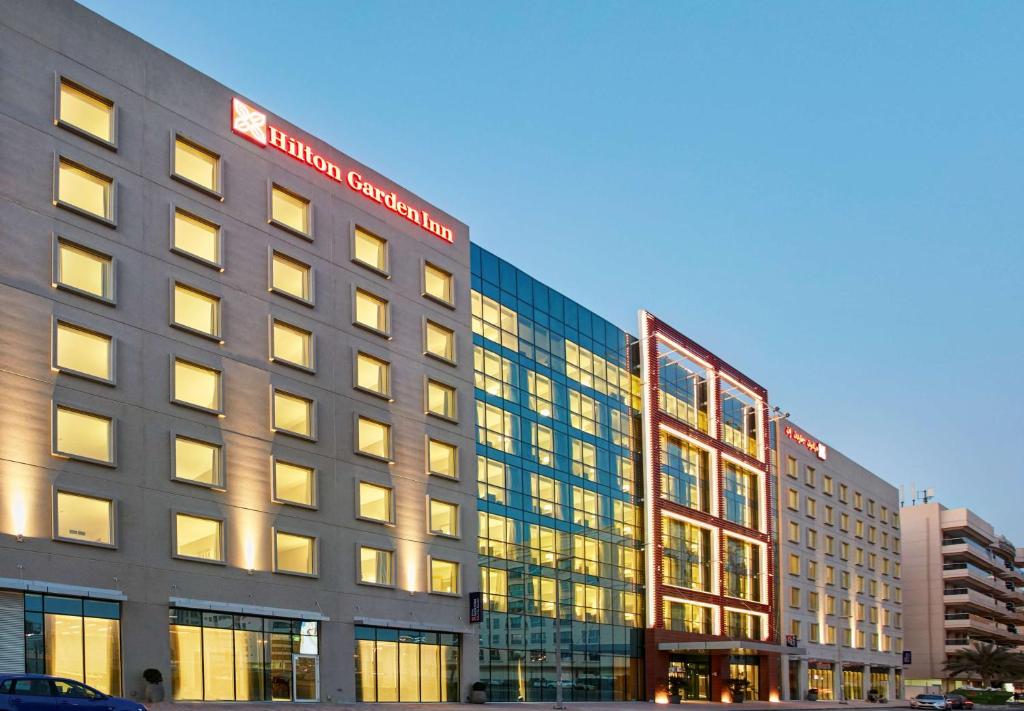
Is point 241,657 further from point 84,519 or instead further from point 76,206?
point 76,206

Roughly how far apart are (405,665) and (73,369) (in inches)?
863

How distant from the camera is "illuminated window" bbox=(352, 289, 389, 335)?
54.8 meters

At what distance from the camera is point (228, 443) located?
46062mm

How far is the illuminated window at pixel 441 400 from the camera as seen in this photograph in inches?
2293

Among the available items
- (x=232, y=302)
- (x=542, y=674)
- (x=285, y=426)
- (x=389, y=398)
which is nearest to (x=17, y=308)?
(x=232, y=302)

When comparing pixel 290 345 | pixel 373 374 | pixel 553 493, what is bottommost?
pixel 553 493

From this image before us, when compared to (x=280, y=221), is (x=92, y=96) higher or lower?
higher

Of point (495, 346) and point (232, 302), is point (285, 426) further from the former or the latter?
point (495, 346)

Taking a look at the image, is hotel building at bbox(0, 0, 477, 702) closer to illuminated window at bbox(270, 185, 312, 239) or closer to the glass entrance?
illuminated window at bbox(270, 185, 312, 239)

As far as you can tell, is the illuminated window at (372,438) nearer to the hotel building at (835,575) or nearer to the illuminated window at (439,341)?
the illuminated window at (439,341)

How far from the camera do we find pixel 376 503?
176 ft

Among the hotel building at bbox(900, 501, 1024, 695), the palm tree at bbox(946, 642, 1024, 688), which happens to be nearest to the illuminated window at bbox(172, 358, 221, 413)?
the palm tree at bbox(946, 642, 1024, 688)

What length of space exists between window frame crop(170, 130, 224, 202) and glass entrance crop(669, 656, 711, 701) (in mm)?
46260

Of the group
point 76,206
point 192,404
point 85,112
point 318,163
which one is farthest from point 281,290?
point 85,112
